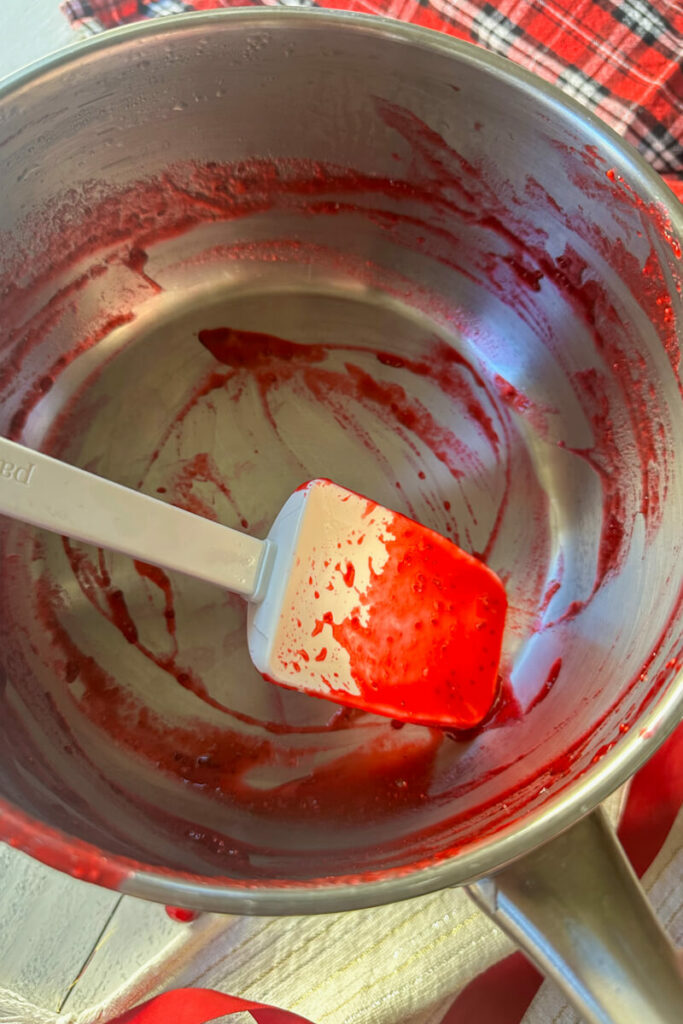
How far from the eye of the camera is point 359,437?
34.2 inches

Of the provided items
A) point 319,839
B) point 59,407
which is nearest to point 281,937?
point 319,839

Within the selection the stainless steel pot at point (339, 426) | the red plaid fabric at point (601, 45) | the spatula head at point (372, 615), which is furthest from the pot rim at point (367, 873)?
the red plaid fabric at point (601, 45)

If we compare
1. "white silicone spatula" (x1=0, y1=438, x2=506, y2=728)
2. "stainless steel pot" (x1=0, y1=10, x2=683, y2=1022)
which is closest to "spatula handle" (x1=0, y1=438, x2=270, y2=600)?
"white silicone spatula" (x1=0, y1=438, x2=506, y2=728)

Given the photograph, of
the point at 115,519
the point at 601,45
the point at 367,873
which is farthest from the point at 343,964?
the point at 601,45

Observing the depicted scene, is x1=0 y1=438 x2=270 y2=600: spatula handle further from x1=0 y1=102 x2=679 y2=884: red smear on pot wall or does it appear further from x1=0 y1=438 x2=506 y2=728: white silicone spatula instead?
x1=0 y1=102 x2=679 y2=884: red smear on pot wall

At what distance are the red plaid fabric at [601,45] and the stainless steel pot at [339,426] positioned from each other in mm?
231

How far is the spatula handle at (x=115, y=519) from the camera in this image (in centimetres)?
59

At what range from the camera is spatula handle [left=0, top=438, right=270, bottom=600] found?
586 millimetres

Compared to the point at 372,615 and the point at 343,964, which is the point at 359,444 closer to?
the point at 372,615

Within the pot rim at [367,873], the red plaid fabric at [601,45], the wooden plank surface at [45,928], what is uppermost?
the red plaid fabric at [601,45]

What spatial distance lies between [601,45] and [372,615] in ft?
2.53

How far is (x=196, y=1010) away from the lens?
0.67 meters

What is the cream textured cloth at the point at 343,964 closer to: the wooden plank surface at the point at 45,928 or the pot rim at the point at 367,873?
the wooden plank surface at the point at 45,928

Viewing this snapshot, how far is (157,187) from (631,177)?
52 centimetres
